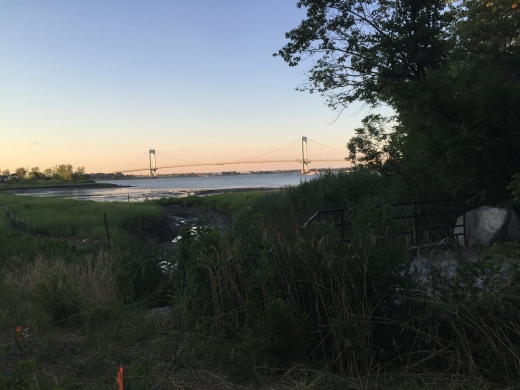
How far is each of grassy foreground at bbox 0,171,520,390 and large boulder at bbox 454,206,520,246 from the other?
541cm

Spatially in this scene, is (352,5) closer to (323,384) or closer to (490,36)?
(490,36)

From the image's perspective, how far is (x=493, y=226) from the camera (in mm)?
9695

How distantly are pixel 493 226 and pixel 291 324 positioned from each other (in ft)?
24.6

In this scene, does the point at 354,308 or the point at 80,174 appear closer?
the point at 354,308

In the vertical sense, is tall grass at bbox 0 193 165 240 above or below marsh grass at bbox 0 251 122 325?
below

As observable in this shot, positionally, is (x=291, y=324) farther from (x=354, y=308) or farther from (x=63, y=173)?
(x=63, y=173)

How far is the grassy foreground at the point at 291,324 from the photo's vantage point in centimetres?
365

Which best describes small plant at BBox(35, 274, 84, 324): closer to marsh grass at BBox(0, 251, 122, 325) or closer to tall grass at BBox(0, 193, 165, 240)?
marsh grass at BBox(0, 251, 122, 325)

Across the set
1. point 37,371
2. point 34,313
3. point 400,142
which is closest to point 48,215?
point 400,142

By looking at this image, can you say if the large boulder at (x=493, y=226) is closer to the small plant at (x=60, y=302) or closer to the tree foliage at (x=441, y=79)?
the tree foliage at (x=441, y=79)

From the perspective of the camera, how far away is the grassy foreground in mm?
3650

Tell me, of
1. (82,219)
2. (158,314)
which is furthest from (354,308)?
(82,219)

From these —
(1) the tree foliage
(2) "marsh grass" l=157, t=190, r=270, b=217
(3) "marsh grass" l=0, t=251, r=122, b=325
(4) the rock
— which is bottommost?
(2) "marsh grass" l=157, t=190, r=270, b=217

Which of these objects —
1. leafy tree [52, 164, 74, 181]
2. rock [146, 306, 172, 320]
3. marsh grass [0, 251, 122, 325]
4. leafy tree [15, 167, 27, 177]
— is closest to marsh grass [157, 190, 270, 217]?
marsh grass [0, 251, 122, 325]
